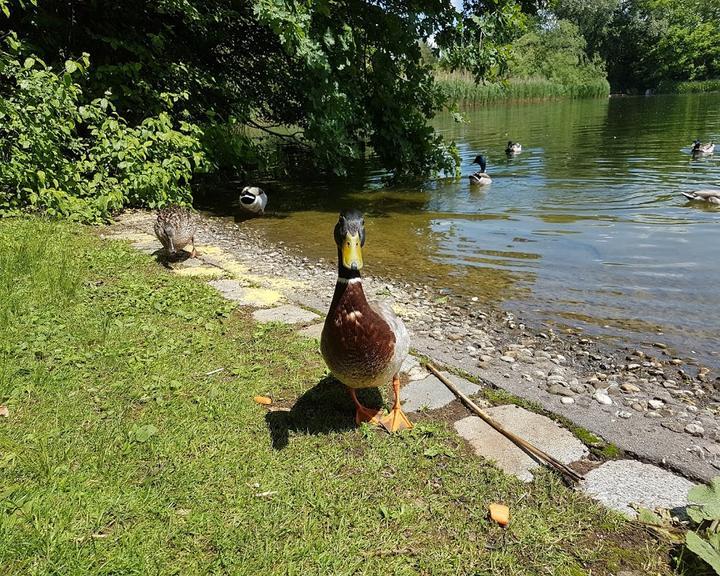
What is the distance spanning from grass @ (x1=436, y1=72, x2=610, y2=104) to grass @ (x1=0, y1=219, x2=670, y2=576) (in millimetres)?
30140

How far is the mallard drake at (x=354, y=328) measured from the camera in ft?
10.3

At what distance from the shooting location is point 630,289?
22.5 ft

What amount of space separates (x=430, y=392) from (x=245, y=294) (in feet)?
9.76

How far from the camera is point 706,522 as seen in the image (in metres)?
2.62

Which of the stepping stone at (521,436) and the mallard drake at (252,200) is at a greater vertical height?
the mallard drake at (252,200)

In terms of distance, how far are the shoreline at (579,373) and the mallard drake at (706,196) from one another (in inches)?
321

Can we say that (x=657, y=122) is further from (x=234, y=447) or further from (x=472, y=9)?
(x=234, y=447)

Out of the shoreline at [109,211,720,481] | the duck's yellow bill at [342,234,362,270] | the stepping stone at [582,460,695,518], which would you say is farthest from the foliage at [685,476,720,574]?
the duck's yellow bill at [342,234,362,270]

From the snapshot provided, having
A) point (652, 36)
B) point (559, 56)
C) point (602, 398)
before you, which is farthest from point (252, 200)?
point (652, 36)

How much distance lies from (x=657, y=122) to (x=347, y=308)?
33.6 m

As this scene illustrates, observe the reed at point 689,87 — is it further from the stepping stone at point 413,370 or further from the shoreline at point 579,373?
the stepping stone at point 413,370

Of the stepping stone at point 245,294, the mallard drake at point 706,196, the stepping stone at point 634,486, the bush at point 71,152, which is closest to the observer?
the stepping stone at point 634,486

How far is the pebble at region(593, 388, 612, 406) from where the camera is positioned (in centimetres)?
399

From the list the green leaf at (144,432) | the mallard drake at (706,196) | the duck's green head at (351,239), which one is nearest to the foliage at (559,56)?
the mallard drake at (706,196)
